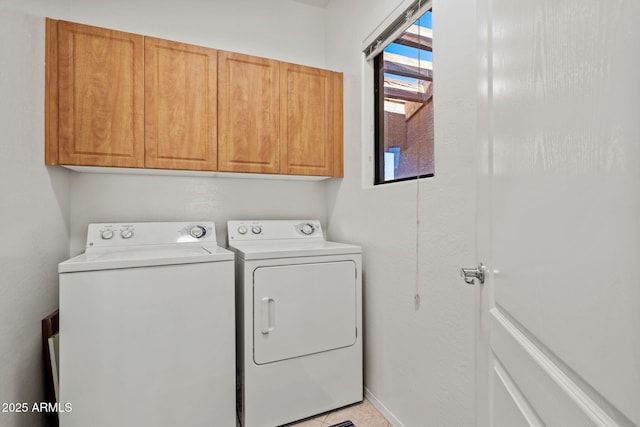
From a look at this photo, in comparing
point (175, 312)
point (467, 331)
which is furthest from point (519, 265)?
point (175, 312)

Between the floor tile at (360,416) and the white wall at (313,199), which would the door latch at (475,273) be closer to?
the white wall at (313,199)

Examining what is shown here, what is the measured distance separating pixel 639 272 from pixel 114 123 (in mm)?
2179

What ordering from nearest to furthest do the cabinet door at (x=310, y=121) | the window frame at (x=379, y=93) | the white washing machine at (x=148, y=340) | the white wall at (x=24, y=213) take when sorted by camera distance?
the white wall at (x=24, y=213)
the white washing machine at (x=148, y=340)
the window frame at (x=379, y=93)
the cabinet door at (x=310, y=121)

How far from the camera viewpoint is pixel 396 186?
66.2 inches

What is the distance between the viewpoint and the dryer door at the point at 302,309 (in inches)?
66.2

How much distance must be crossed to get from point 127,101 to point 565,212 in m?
2.11

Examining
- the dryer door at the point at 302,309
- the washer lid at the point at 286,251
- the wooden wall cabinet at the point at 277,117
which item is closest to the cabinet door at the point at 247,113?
the wooden wall cabinet at the point at 277,117

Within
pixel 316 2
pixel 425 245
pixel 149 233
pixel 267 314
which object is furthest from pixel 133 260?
pixel 316 2

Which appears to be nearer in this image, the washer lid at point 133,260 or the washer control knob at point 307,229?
the washer lid at point 133,260

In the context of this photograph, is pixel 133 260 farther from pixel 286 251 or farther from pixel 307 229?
pixel 307 229

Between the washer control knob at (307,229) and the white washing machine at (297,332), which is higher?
the washer control knob at (307,229)

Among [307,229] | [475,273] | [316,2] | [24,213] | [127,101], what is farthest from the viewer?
[316,2]

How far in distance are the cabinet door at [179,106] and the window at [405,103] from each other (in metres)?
1.09

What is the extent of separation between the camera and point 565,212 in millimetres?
435
